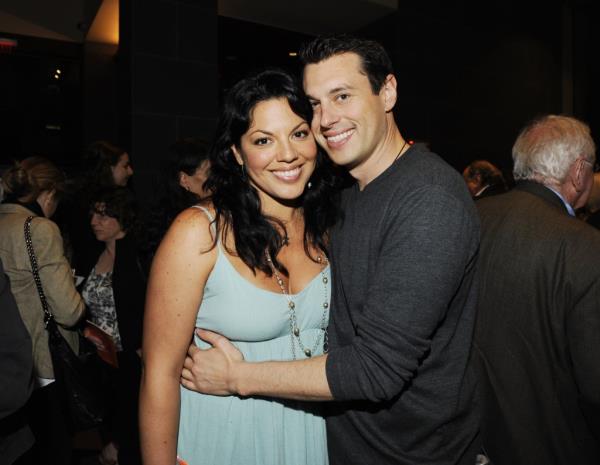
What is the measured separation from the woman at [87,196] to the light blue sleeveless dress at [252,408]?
2055 mm

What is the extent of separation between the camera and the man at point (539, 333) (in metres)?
1.82

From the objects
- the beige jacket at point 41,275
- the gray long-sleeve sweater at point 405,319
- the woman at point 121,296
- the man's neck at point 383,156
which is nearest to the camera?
the gray long-sleeve sweater at point 405,319

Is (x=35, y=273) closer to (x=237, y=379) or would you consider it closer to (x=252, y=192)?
(x=252, y=192)

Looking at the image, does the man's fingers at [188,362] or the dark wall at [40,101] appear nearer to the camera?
the man's fingers at [188,362]

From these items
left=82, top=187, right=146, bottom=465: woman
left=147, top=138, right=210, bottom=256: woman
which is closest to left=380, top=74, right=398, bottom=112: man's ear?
left=147, top=138, right=210, bottom=256: woman

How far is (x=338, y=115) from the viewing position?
158cm

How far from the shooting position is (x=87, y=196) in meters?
3.59

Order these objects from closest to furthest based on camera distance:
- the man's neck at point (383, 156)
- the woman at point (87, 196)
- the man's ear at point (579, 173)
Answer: the man's neck at point (383, 156), the man's ear at point (579, 173), the woman at point (87, 196)

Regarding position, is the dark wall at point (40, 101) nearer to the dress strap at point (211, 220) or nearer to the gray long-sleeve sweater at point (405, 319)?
the dress strap at point (211, 220)

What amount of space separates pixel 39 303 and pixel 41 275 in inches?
5.7

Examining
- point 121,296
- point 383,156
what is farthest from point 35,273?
point 383,156

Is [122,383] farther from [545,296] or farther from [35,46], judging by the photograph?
[35,46]

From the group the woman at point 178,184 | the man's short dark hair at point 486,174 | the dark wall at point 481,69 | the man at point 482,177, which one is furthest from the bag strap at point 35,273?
the dark wall at point 481,69

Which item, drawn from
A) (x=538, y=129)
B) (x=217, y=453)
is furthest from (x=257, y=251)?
(x=538, y=129)
